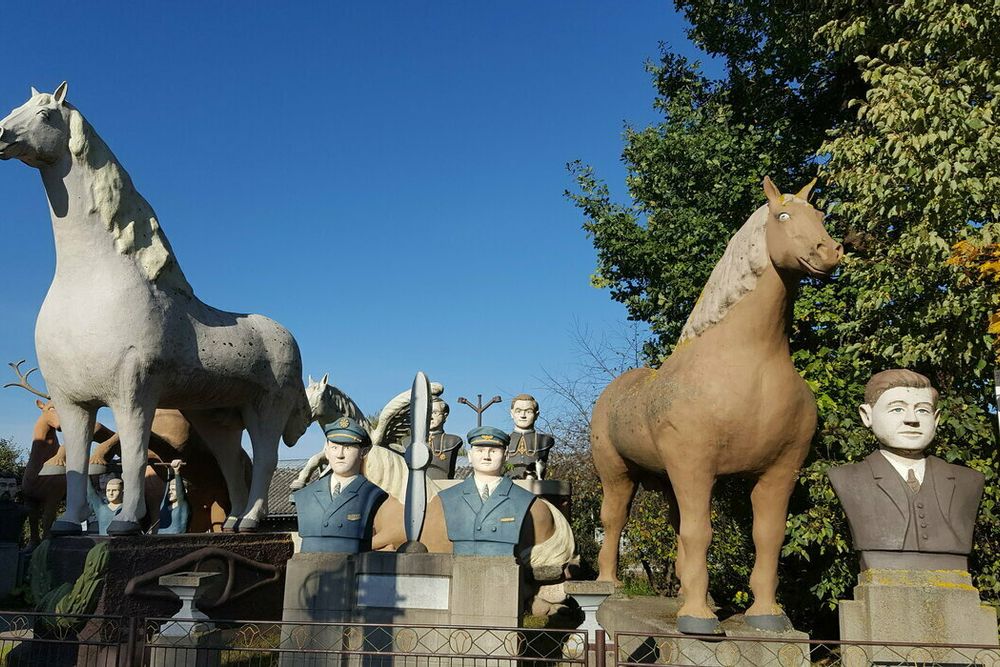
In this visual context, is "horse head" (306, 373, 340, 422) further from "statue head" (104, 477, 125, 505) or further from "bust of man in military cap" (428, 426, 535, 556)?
"bust of man in military cap" (428, 426, 535, 556)

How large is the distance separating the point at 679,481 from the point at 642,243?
5.88 metres

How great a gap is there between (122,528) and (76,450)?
769mm

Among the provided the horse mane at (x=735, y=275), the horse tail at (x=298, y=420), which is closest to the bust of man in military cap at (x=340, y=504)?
the horse tail at (x=298, y=420)

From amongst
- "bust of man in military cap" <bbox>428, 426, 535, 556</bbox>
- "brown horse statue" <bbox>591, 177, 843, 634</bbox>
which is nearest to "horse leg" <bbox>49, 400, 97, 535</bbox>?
"bust of man in military cap" <bbox>428, 426, 535, 556</bbox>

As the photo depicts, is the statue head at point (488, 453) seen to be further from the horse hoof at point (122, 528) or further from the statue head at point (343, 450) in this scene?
the horse hoof at point (122, 528)

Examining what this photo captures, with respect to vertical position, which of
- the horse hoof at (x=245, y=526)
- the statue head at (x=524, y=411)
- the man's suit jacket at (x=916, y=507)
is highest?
the statue head at (x=524, y=411)

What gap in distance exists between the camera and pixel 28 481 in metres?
A: 10.6

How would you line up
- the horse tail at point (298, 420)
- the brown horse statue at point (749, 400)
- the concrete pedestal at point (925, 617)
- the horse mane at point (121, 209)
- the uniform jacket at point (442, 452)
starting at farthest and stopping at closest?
1. the uniform jacket at point (442, 452)
2. the horse tail at point (298, 420)
3. the horse mane at point (121, 209)
4. the brown horse statue at point (749, 400)
5. the concrete pedestal at point (925, 617)

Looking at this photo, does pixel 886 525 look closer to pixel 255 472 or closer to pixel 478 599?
pixel 478 599

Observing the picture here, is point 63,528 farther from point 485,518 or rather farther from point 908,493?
point 908,493

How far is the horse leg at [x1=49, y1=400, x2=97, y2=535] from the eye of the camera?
612 centimetres

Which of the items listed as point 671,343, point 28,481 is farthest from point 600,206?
point 28,481

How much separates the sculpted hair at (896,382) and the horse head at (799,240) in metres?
0.82

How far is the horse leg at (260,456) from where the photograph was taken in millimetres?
7535
